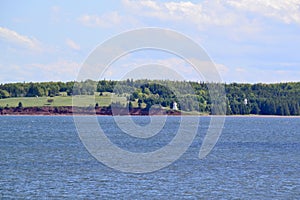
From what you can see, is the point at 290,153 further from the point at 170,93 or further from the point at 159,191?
the point at 170,93

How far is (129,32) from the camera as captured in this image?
49.4m

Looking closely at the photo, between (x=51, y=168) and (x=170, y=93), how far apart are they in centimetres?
14074

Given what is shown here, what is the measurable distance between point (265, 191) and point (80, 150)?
34.0m

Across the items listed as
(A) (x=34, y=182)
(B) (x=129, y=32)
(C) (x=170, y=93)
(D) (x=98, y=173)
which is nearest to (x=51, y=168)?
(D) (x=98, y=173)

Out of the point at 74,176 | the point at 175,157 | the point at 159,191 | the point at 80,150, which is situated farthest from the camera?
the point at 80,150

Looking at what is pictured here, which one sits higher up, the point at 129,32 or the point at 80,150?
the point at 129,32

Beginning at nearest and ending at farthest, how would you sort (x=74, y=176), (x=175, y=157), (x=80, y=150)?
(x=74, y=176) < (x=175, y=157) < (x=80, y=150)

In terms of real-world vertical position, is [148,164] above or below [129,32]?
below

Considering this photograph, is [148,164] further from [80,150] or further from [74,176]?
[80,150]

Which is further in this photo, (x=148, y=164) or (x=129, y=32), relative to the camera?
(x=148, y=164)

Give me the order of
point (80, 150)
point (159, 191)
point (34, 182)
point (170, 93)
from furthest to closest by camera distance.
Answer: point (170, 93) < point (80, 150) < point (34, 182) < point (159, 191)

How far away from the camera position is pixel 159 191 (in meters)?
43.0

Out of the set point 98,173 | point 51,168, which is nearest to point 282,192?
point 98,173

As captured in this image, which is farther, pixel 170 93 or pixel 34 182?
pixel 170 93
